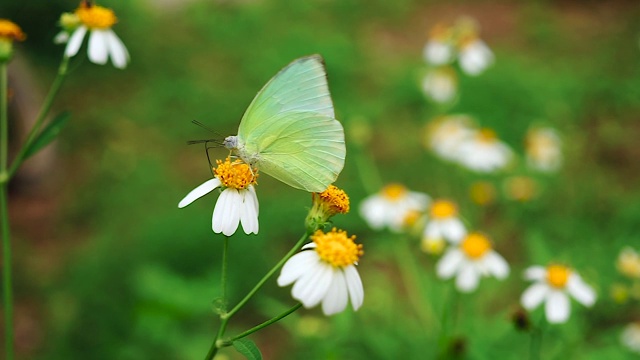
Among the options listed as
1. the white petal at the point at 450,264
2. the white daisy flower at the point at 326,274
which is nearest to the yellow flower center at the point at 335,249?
the white daisy flower at the point at 326,274

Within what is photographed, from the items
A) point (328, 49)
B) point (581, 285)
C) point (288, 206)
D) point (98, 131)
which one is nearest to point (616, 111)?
point (328, 49)

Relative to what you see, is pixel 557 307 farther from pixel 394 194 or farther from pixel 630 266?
pixel 394 194

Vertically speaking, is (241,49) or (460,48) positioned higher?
(460,48)

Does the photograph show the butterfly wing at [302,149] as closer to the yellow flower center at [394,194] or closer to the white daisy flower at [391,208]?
the white daisy flower at [391,208]

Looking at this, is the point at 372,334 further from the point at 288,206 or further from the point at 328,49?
the point at 328,49

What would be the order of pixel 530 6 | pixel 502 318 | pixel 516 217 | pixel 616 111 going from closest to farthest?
1. pixel 502 318
2. pixel 516 217
3. pixel 616 111
4. pixel 530 6

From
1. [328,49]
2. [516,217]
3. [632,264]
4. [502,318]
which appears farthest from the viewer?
[328,49]

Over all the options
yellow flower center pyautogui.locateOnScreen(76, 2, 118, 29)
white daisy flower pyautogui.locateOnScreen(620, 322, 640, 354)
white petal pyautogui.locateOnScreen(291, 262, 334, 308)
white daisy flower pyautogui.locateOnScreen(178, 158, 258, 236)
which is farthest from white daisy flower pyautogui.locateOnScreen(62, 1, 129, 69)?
white daisy flower pyautogui.locateOnScreen(620, 322, 640, 354)

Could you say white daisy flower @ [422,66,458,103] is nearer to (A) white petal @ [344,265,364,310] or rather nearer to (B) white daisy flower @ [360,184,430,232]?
(B) white daisy flower @ [360,184,430,232]
